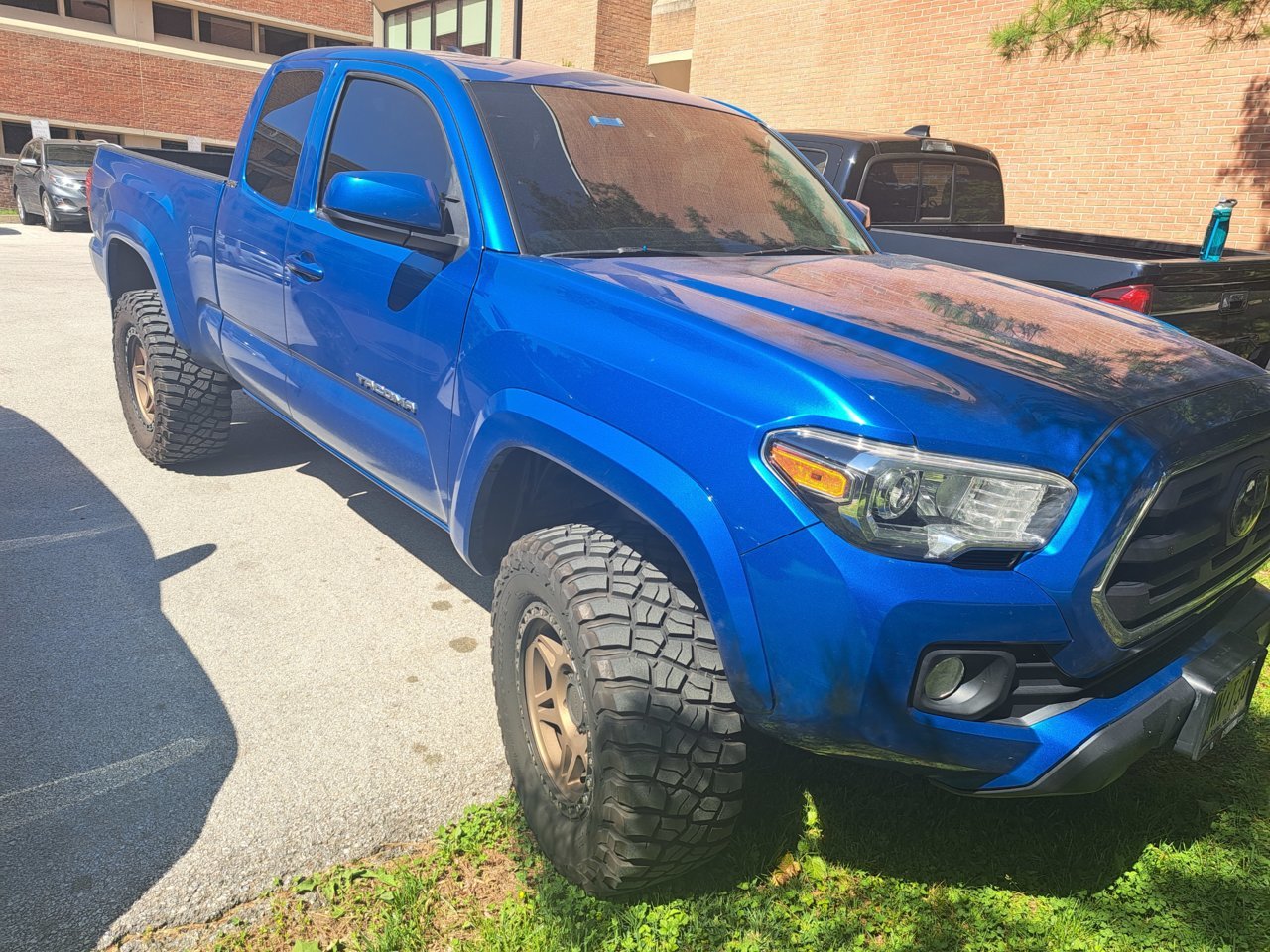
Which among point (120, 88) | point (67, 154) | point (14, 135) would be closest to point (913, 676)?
point (67, 154)

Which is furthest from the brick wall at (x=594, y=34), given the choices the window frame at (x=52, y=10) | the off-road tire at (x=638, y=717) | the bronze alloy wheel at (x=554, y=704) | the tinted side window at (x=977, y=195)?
the off-road tire at (x=638, y=717)

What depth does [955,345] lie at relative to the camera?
91.8 inches

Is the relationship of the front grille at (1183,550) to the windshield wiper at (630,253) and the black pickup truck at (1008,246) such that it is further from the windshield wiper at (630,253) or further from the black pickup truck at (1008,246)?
the black pickup truck at (1008,246)

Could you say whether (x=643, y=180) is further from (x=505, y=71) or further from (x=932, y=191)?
(x=932, y=191)

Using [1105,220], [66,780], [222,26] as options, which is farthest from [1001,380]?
[222,26]

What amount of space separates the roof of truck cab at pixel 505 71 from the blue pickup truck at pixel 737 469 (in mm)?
33

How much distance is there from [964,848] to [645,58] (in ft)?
72.8

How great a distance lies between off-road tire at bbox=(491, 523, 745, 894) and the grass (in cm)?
18

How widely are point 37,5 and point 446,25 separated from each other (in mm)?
11073

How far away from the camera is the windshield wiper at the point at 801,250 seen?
10.9 ft

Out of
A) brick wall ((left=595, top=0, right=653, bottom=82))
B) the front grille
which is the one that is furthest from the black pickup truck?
brick wall ((left=595, top=0, right=653, bottom=82))

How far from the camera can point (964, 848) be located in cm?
279

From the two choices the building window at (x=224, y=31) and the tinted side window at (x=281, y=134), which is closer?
the tinted side window at (x=281, y=134)

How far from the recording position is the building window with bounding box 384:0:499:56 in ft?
81.4
